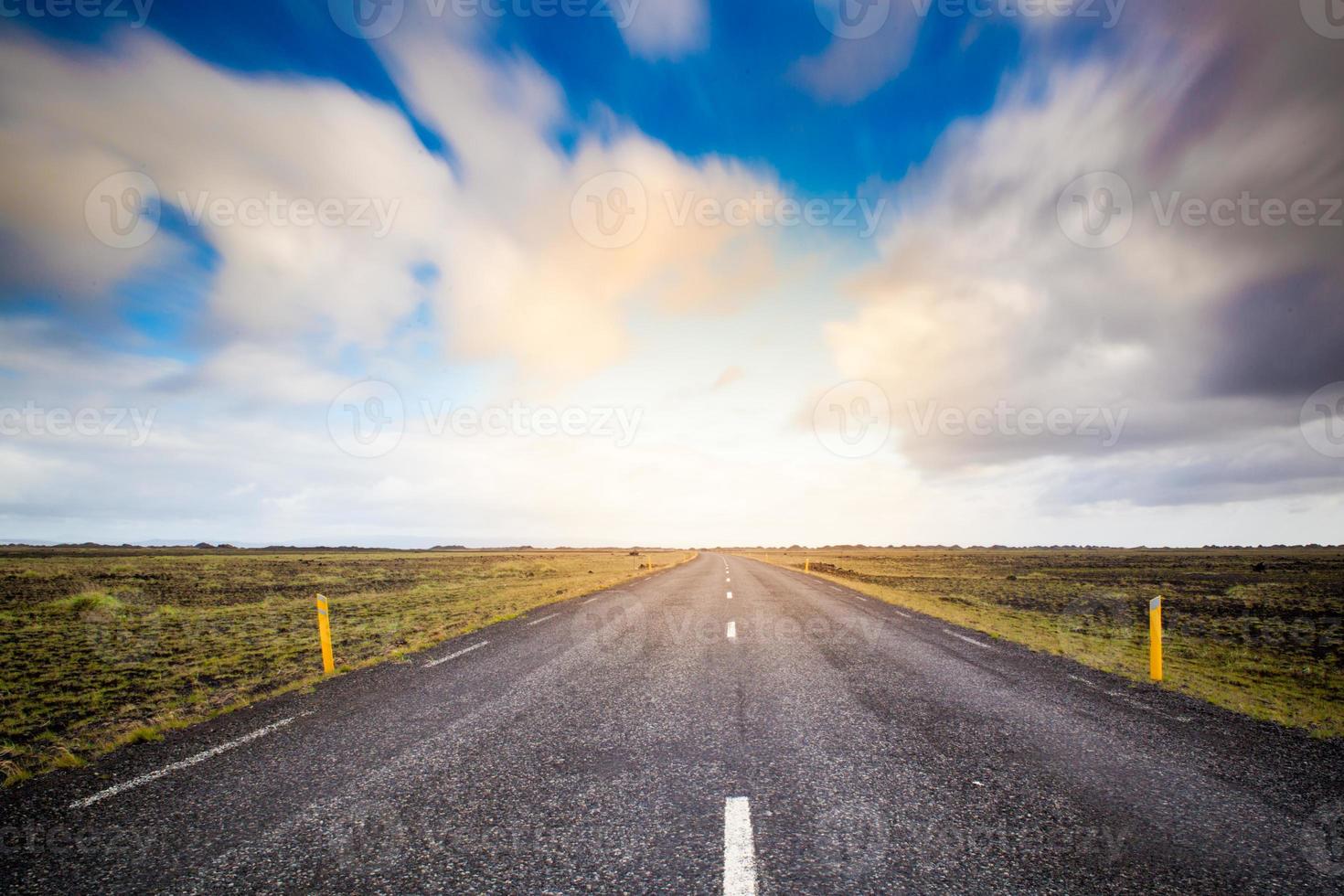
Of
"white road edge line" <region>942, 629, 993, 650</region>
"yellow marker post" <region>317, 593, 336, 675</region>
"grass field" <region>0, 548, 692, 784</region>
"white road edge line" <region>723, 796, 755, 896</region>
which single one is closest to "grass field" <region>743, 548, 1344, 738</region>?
"white road edge line" <region>942, 629, 993, 650</region>

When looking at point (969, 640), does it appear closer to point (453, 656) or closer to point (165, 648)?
point (453, 656)

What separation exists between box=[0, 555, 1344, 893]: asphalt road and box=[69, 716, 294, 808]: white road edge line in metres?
0.03

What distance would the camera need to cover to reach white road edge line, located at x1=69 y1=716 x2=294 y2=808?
4.34m

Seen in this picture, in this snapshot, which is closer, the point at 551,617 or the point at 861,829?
the point at 861,829

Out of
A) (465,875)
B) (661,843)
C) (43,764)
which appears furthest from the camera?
(43,764)

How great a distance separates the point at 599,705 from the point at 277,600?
22.4 metres

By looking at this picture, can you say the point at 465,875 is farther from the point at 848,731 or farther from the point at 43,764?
the point at 43,764

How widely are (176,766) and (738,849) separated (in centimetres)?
510

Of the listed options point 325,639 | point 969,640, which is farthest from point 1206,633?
point 325,639

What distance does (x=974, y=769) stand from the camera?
4.66 metres

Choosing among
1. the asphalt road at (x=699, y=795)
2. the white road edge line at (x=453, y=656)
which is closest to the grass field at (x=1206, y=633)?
the asphalt road at (x=699, y=795)

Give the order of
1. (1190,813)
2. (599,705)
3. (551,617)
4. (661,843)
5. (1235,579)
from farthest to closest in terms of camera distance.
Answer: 1. (1235,579)
2. (551,617)
3. (599,705)
4. (1190,813)
5. (661,843)

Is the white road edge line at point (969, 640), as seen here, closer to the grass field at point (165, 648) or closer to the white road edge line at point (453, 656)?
the white road edge line at point (453, 656)

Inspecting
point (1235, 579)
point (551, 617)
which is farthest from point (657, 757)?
point (1235, 579)
